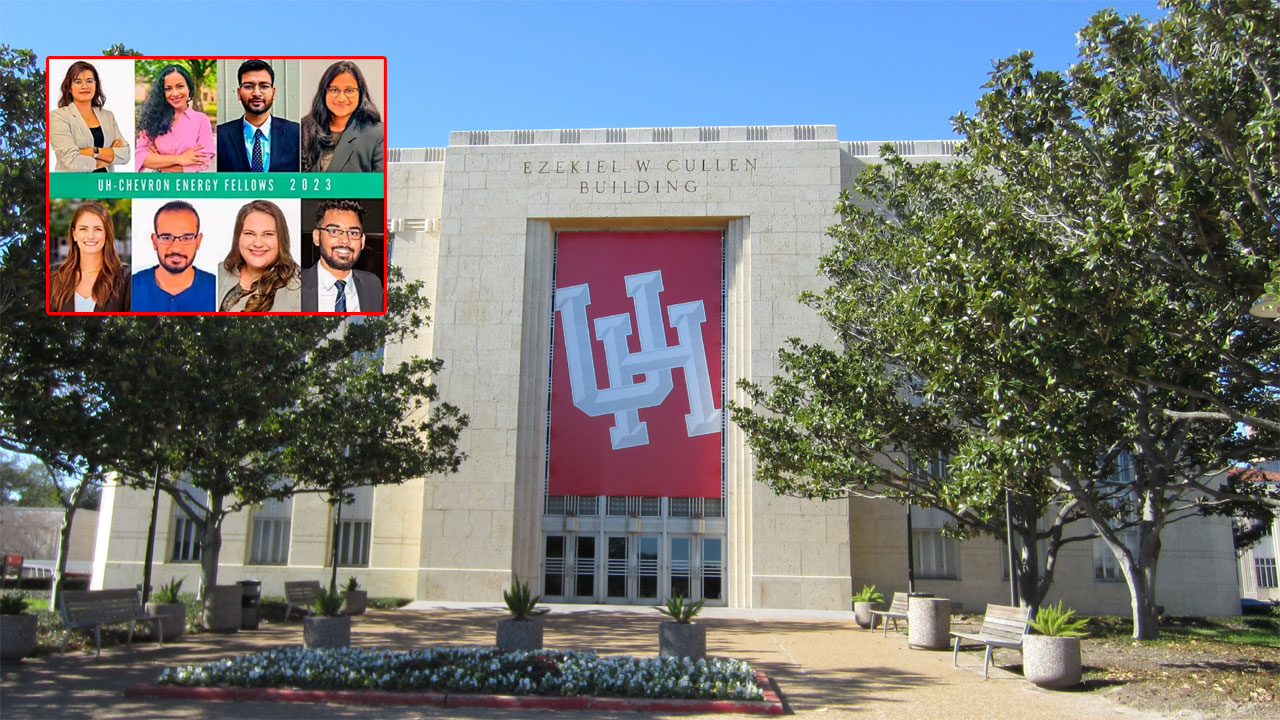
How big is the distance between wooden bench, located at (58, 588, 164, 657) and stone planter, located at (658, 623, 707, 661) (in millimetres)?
8237

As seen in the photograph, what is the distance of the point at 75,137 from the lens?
1245 cm

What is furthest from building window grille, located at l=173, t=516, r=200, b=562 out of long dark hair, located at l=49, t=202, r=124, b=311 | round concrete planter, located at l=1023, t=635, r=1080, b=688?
round concrete planter, located at l=1023, t=635, r=1080, b=688

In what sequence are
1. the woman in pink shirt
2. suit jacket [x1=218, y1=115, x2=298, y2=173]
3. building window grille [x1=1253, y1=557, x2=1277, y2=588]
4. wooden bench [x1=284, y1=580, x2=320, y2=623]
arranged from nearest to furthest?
suit jacket [x1=218, y1=115, x2=298, y2=173], the woman in pink shirt, wooden bench [x1=284, y1=580, x2=320, y2=623], building window grille [x1=1253, y1=557, x2=1277, y2=588]

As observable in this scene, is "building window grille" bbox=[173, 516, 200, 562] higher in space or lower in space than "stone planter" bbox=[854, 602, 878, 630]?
higher

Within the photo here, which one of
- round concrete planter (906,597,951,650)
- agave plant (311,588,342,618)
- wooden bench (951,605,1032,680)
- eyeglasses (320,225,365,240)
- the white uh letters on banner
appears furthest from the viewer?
the white uh letters on banner

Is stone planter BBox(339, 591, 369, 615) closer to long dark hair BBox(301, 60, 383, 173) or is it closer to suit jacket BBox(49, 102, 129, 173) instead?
suit jacket BBox(49, 102, 129, 173)

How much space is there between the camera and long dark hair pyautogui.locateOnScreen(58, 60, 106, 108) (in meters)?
12.5

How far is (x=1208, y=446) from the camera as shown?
1766 centimetres

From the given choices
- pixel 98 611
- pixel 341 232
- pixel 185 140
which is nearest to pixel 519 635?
pixel 341 232

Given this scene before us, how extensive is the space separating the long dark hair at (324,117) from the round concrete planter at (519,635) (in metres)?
6.54

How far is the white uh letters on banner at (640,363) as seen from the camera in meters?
27.5

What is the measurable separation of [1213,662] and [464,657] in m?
10.8

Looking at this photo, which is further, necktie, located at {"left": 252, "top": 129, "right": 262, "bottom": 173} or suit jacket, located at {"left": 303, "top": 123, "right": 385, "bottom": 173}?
suit jacket, located at {"left": 303, "top": 123, "right": 385, "bottom": 173}

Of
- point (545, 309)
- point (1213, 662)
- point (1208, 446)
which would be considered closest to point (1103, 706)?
point (1213, 662)
